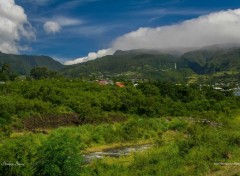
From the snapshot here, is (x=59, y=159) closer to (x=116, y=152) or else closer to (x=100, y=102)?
(x=116, y=152)

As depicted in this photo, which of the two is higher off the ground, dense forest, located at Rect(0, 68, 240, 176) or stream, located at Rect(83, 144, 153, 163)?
dense forest, located at Rect(0, 68, 240, 176)

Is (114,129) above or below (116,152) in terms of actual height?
above

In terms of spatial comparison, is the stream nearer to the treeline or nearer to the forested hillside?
the forested hillside

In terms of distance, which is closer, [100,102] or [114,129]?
[114,129]

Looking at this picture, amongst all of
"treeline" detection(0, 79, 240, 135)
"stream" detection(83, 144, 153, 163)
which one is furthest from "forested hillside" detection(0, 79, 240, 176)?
"stream" detection(83, 144, 153, 163)

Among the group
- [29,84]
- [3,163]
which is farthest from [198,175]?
[29,84]

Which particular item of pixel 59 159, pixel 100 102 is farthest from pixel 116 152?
pixel 100 102

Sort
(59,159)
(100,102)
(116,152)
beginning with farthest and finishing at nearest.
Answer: (100,102) < (116,152) < (59,159)

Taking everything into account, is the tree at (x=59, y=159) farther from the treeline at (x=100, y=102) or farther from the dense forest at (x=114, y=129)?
the treeline at (x=100, y=102)

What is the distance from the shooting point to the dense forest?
76.0 feet

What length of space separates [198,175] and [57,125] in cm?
4091

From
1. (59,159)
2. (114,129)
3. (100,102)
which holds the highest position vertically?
(59,159)

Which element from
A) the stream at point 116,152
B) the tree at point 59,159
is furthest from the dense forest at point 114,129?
the stream at point 116,152

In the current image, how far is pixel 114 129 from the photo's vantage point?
160 feet
